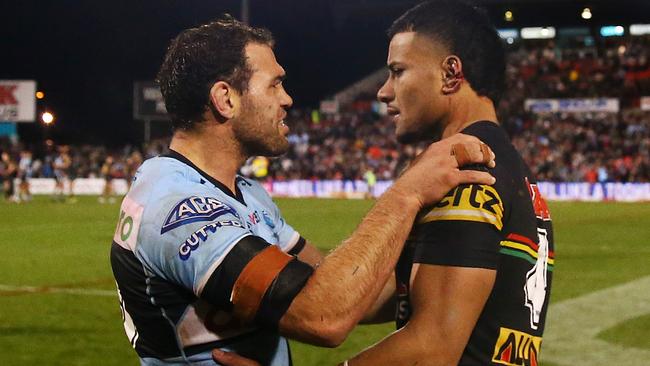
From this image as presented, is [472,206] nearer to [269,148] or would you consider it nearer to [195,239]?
[195,239]

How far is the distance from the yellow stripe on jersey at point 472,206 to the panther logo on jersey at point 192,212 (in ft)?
2.01

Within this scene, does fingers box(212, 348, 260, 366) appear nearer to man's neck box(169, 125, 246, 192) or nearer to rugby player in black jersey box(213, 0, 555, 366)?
rugby player in black jersey box(213, 0, 555, 366)

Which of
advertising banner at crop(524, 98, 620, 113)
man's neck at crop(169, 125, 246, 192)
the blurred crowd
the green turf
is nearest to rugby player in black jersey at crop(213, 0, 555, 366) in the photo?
man's neck at crop(169, 125, 246, 192)

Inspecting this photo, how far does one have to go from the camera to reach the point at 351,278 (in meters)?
2.34

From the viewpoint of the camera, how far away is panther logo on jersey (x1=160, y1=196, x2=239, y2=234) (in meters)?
2.40

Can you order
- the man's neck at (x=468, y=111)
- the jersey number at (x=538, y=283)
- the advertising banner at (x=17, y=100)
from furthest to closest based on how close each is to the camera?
the advertising banner at (x=17, y=100) → the man's neck at (x=468, y=111) → the jersey number at (x=538, y=283)

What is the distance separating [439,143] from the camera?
2.46 meters

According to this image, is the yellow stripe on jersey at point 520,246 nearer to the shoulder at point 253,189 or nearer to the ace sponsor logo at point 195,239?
the ace sponsor logo at point 195,239

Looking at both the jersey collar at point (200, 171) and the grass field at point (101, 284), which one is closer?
the jersey collar at point (200, 171)

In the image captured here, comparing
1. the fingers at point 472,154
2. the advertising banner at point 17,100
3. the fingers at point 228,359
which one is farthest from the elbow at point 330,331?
the advertising banner at point 17,100

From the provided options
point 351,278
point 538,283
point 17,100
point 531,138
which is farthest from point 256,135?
point 17,100

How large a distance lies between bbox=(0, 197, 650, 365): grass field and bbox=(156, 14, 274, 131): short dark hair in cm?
431

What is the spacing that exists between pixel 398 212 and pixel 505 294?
38 centimetres

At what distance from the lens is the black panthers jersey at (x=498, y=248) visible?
2299 millimetres
